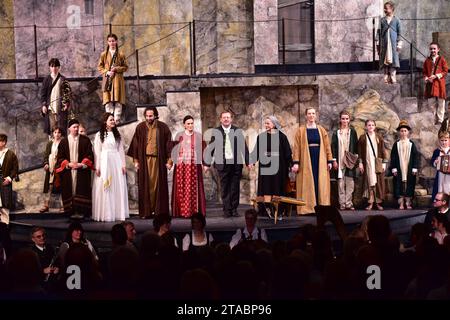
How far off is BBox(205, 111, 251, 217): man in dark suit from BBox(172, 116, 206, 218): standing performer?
17cm

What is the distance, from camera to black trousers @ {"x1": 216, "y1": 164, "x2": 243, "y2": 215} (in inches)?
496

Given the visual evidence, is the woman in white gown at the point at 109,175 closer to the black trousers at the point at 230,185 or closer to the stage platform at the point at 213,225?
the stage platform at the point at 213,225

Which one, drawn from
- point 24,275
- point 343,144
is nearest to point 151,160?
point 343,144

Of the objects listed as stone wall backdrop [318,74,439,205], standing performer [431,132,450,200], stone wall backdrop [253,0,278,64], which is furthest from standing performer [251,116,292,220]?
stone wall backdrop [253,0,278,64]

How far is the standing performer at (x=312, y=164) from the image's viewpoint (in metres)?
13.2

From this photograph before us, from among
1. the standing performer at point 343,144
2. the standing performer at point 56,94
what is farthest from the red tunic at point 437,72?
the standing performer at point 56,94

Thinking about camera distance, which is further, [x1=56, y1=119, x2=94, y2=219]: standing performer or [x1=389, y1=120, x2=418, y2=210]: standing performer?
[x1=389, y1=120, x2=418, y2=210]: standing performer

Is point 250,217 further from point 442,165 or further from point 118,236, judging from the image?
point 442,165

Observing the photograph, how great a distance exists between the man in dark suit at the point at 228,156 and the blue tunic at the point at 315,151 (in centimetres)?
102

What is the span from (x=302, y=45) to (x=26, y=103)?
4.62 metres

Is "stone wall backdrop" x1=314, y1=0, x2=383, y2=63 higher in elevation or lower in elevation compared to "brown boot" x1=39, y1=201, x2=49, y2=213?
higher

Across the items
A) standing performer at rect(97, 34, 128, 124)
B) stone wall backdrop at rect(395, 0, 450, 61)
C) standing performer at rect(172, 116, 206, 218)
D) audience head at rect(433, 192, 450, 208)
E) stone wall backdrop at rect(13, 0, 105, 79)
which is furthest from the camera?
stone wall backdrop at rect(395, 0, 450, 61)

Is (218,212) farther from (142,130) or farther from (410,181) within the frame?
(410,181)

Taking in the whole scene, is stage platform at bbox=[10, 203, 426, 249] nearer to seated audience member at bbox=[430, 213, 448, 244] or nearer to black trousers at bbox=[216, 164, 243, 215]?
black trousers at bbox=[216, 164, 243, 215]
